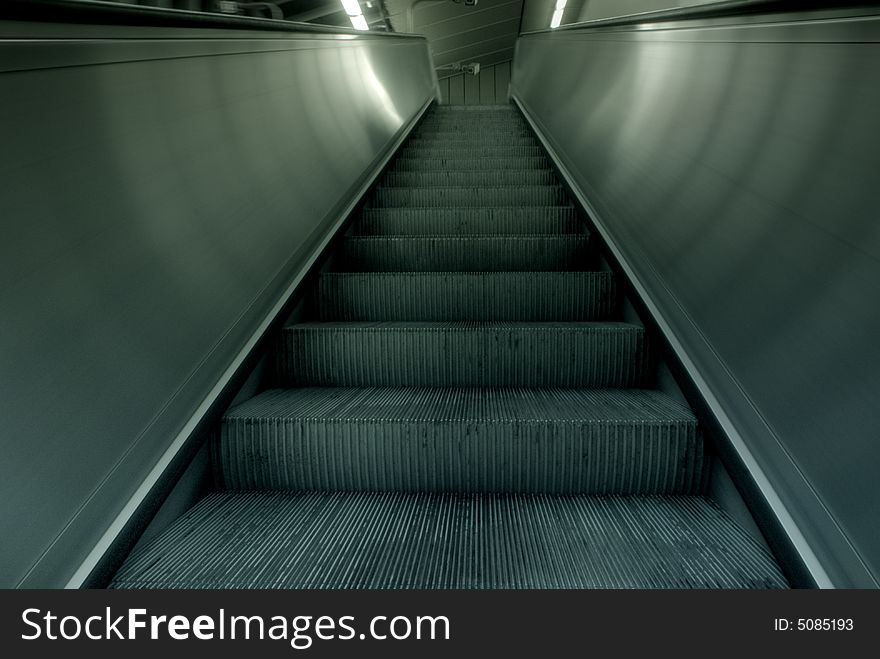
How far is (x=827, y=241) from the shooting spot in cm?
102

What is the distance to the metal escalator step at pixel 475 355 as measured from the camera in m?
1.65

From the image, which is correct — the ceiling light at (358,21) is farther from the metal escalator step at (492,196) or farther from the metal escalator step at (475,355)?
the metal escalator step at (475,355)

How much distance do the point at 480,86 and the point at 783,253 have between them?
19.0m

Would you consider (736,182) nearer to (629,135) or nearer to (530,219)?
(629,135)

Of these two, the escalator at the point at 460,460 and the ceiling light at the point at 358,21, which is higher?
the ceiling light at the point at 358,21

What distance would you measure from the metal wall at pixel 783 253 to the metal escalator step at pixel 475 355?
0.18m

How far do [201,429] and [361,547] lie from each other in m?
0.47

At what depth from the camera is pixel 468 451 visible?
1347 mm

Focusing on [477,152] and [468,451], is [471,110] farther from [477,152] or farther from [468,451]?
[468,451]

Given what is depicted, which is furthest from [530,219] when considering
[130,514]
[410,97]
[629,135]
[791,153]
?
[410,97]

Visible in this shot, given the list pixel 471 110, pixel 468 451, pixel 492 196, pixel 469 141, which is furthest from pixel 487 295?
pixel 471 110

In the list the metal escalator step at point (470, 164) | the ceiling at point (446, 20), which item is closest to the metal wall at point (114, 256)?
the metal escalator step at point (470, 164)

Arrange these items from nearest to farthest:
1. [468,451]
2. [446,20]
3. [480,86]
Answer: [468,451]
[446,20]
[480,86]

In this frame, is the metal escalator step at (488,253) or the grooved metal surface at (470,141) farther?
the grooved metal surface at (470,141)
